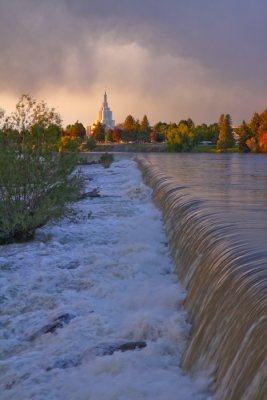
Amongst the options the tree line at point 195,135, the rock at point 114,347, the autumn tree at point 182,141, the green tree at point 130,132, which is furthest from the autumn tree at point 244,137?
the rock at point 114,347

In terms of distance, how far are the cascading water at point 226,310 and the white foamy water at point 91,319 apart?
0.26 metres

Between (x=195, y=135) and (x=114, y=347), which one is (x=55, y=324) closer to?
(x=114, y=347)

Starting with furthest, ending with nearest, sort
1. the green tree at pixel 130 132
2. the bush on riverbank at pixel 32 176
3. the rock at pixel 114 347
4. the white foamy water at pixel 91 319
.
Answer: the green tree at pixel 130 132
the bush on riverbank at pixel 32 176
the rock at pixel 114 347
the white foamy water at pixel 91 319

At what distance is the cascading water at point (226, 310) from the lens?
385 cm

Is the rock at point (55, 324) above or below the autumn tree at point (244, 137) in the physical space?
below

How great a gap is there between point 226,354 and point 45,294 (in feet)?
14.1

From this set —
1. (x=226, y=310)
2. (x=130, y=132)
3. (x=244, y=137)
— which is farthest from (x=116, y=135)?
(x=226, y=310)

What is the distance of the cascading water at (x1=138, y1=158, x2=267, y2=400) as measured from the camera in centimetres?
385

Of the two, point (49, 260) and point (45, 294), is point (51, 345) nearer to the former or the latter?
point (45, 294)

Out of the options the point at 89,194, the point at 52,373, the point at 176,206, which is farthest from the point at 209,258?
the point at 89,194

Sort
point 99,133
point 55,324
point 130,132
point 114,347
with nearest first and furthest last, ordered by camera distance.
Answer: point 114,347
point 55,324
point 130,132
point 99,133

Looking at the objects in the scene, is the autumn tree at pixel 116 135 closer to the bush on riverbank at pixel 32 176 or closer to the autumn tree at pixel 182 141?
the autumn tree at pixel 182 141

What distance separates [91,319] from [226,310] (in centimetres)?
254

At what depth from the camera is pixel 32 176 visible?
482 inches
